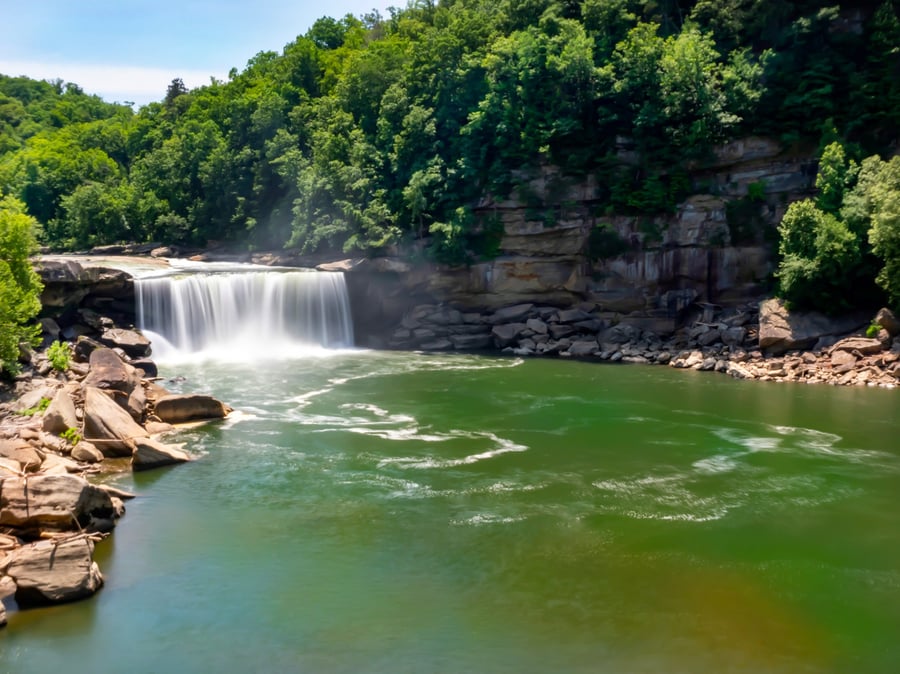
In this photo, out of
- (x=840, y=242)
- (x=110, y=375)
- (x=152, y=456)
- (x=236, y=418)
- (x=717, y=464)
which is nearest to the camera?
(x=152, y=456)

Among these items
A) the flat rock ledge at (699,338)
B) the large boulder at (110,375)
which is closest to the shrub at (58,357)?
the large boulder at (110,375)

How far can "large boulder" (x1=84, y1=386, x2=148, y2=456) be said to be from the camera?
2259 cm

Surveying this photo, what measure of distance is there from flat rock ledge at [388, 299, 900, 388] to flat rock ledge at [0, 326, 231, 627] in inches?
630

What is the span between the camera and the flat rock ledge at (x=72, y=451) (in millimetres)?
14703

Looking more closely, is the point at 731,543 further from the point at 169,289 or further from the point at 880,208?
the point at 169,289

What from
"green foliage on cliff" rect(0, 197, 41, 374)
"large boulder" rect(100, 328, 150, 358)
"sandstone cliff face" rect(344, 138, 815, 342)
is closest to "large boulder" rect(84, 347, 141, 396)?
"green foliage on cliff" rect(0, 197, 41, 374)

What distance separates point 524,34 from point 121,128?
52818mm

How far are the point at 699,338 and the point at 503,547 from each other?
24760mm

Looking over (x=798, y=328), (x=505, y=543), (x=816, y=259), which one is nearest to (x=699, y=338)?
(x=798, y=328)

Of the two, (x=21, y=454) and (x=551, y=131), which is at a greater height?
(x=551, y=131)

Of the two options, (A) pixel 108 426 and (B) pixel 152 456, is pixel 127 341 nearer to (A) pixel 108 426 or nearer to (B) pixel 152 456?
(A) pixel 108 426

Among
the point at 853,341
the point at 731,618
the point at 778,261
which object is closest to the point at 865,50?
the point at 778,261

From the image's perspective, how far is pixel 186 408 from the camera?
2648cm

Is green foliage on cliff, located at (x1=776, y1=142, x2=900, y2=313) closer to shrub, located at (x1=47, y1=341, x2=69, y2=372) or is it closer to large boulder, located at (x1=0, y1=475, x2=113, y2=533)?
shrub, located at (x1=47, y1=341, x2=69, y2=372)
